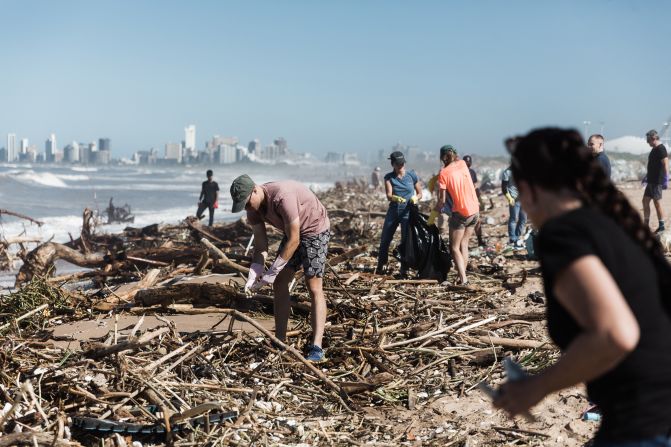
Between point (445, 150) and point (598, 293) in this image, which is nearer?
point (598, 293)

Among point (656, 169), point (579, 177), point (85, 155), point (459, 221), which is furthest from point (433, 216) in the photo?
point (85, 155)

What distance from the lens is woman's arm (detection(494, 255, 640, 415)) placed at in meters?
1.80

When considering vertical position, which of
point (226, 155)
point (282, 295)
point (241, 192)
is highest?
point (226, 155)

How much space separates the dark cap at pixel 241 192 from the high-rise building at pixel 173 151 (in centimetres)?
12589

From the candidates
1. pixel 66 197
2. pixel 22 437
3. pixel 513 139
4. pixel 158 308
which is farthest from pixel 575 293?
pixel 66 197

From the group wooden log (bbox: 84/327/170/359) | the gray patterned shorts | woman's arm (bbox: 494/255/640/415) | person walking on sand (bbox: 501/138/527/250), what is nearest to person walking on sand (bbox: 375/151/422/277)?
person walking on sand (bbox: 501/138/527/250)

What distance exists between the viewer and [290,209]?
5.46 m

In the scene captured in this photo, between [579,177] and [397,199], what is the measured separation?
7619mm

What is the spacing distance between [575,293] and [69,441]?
3.39 m

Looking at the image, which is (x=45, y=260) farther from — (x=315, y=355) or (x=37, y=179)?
(x=37, y=179)

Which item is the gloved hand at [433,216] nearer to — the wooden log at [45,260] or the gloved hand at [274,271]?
the gloved hand at [274,271]

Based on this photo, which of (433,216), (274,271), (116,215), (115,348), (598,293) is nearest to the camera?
(598,293)

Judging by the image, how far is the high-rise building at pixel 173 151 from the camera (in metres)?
129

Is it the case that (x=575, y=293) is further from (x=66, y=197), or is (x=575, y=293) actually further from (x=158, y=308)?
(x=66, y=197)
